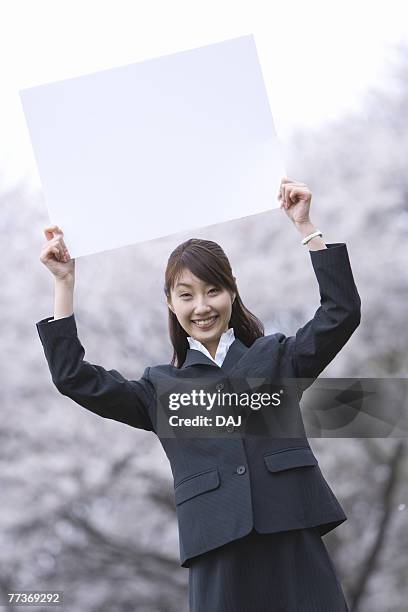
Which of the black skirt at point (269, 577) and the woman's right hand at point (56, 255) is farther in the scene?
the woman's right hand at point (56, 255)

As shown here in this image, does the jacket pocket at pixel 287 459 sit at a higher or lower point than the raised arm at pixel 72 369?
lower

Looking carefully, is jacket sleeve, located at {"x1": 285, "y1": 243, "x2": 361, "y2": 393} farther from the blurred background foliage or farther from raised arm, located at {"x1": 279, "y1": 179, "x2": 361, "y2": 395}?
the blurred background foliage

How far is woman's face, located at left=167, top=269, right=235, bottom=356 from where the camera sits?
1.25 metres

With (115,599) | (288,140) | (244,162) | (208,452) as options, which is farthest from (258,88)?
(115,599)

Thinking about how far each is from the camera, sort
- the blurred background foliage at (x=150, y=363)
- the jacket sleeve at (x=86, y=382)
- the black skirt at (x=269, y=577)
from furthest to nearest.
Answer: the blurred background foliage at (x=150, y=363) → the jacket sleeve at (x=86, y=382) → the black skirt at (x=269, y=577)

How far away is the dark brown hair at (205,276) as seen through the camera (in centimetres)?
126

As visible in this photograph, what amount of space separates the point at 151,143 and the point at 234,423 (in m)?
0.43

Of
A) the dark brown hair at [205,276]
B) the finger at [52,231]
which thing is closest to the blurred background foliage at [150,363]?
the dark brown hair at [205,276]

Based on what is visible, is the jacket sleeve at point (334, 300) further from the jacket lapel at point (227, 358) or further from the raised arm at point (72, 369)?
the raised arm at point (72, 369)

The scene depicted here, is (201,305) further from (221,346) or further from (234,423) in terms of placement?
(234,423)

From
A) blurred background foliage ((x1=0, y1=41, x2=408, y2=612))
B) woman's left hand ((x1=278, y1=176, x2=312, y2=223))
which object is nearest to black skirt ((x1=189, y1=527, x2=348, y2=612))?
woman's left hand ((x1=278, y1=176, x2=312, y2=223))

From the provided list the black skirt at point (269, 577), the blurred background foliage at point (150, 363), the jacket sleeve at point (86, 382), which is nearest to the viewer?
the black skirt at point (269, 577)

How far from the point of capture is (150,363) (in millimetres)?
2141

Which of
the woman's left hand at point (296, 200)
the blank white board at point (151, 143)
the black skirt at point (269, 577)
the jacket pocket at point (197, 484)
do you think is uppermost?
the blank white board at point (151, 143)
